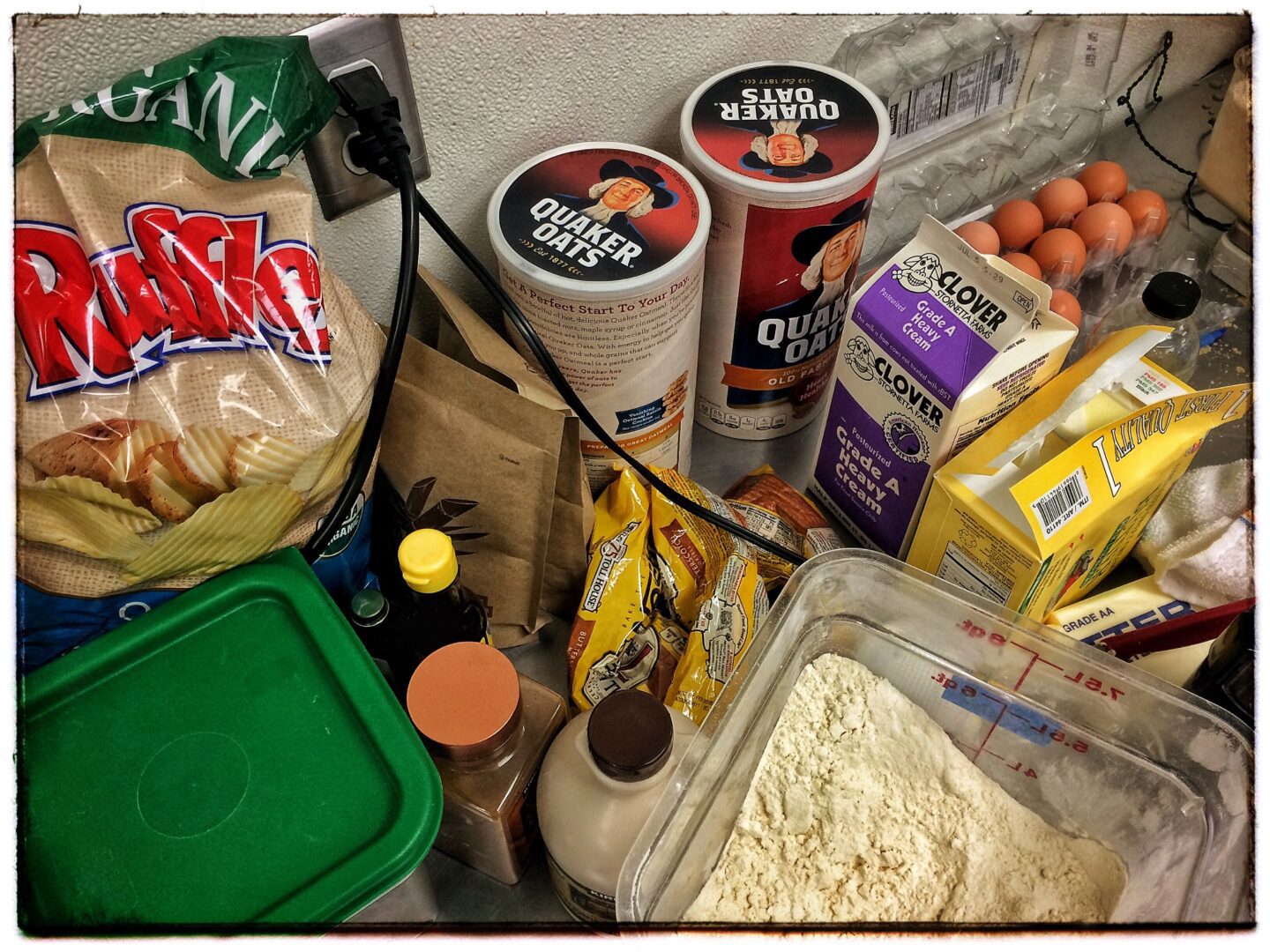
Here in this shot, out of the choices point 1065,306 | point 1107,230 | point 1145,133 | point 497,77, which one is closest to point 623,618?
point 497,77

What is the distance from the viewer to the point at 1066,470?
549mm

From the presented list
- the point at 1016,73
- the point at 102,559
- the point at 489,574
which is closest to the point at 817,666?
the point at 489,574

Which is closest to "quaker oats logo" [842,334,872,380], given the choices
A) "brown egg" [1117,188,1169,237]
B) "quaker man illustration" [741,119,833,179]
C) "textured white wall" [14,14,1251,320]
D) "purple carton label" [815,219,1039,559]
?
"purple carton label" [815,219,1039,559]

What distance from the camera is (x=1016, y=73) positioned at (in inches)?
35.4

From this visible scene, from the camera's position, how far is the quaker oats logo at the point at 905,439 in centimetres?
61

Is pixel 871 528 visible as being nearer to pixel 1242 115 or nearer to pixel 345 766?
pixel 345 766

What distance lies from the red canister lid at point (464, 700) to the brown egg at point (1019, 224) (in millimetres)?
626

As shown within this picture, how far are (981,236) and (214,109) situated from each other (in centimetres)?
63

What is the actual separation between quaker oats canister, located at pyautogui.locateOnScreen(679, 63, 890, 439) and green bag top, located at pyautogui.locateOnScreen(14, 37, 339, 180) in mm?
255

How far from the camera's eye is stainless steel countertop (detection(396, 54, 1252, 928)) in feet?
1.96

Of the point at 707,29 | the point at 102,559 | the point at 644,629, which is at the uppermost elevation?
the point at 707,29

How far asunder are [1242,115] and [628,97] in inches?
22.3

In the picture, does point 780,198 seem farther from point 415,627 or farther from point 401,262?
point 415,627

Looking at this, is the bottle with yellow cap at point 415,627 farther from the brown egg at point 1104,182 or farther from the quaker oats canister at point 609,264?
the brown egg at point 1104,182
